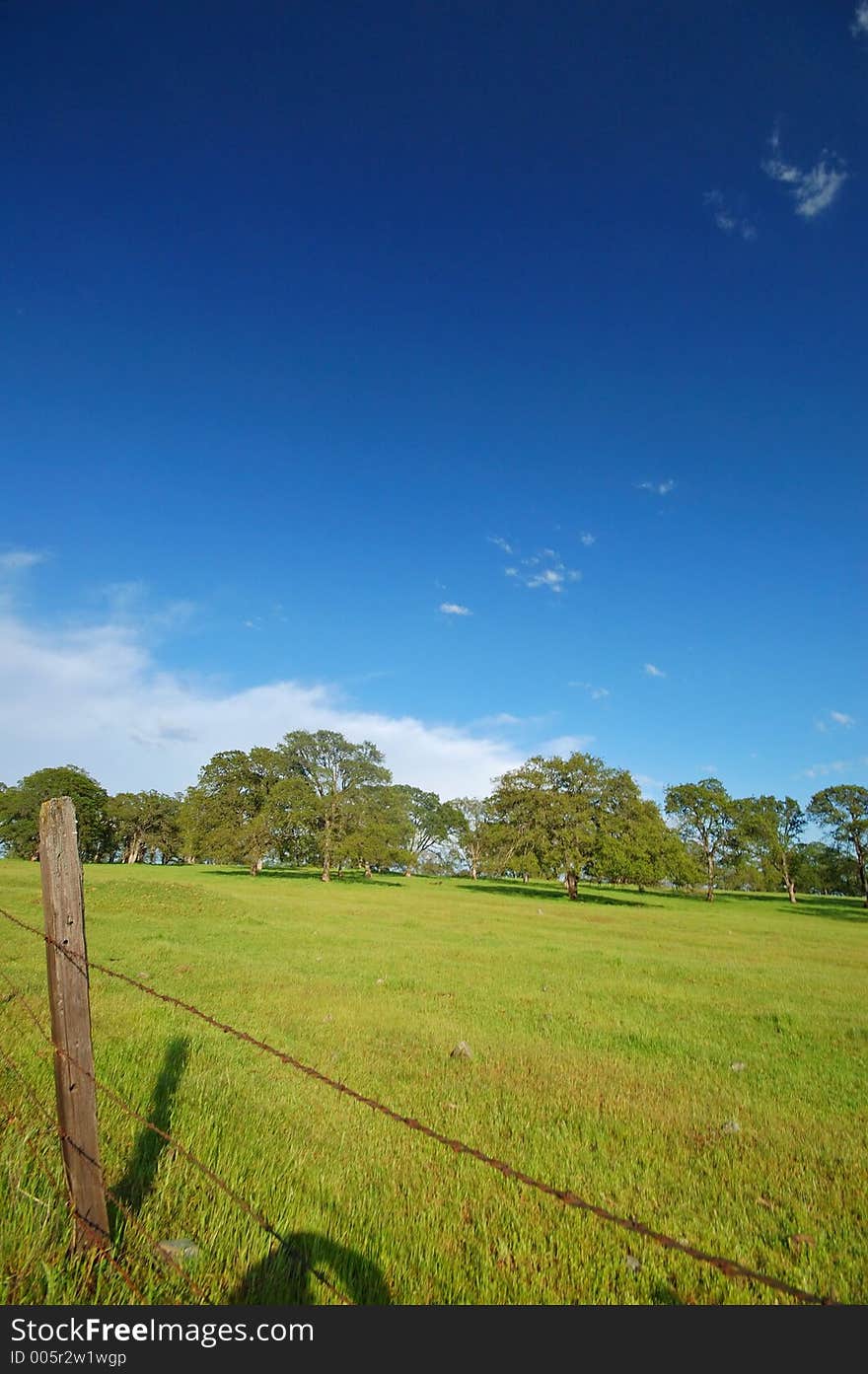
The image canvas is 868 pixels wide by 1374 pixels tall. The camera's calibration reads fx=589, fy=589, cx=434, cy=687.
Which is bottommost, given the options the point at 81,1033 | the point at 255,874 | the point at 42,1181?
the point at 255,874

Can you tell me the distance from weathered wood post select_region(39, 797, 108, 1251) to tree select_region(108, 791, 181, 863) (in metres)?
110

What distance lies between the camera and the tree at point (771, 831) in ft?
207

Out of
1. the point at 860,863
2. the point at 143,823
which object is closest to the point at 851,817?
the point at 860,863

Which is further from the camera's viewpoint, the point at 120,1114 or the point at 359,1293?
the point at 120,1114

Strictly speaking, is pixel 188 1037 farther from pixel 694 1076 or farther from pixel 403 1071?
pixel 694 1076

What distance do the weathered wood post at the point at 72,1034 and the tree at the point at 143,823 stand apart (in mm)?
110362

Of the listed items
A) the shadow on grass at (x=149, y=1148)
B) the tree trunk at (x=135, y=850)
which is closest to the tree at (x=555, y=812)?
the shadow on grass at (x=149, y=1148)

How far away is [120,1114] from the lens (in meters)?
6.09

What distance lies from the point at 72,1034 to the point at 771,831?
236ft

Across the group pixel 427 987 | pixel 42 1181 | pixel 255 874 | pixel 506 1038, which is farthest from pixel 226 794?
pixel 42 1181

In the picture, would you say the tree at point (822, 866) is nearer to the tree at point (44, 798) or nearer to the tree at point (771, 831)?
the tree at point (771, 831)

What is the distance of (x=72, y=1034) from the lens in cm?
397

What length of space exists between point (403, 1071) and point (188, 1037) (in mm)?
3453

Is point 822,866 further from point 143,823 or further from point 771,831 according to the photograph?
point 143,823
